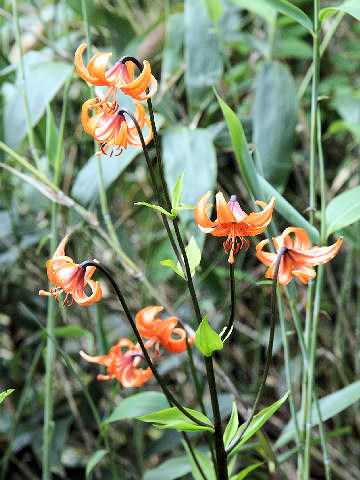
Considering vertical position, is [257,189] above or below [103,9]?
below

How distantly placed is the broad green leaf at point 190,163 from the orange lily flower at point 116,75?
308 mm

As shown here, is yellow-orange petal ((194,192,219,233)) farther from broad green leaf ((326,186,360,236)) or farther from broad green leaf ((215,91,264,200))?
broad green leaf ((326,186,360,236))

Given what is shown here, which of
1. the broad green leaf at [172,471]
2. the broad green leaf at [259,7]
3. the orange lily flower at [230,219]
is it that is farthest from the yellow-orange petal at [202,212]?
the broad green leaf at [259,7]

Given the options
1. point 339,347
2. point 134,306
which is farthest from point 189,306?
point 339,347

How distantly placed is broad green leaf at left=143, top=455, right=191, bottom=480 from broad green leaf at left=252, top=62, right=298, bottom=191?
16.6 inches

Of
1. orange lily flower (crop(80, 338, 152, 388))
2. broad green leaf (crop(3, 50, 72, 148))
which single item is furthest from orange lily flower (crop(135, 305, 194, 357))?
broad green leaf (crop(3, 50, 72, 148))

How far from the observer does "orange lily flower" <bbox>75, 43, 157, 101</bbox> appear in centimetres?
40

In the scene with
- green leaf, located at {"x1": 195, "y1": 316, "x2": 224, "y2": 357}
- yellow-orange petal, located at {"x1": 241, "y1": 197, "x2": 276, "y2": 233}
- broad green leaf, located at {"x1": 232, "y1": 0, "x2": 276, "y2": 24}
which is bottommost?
green leaf, located at {"x1": 195, "y1": 316, "x2": 224, "y2": 357}

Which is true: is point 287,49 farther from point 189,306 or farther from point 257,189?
point 257,189

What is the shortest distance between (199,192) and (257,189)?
245 millimetres

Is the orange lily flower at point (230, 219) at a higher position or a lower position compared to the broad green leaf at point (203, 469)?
higher

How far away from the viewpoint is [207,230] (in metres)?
0.43

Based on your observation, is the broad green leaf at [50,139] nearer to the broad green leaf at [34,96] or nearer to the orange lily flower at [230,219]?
the broad green leaf at [34,96]

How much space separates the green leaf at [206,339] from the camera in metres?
0.43
